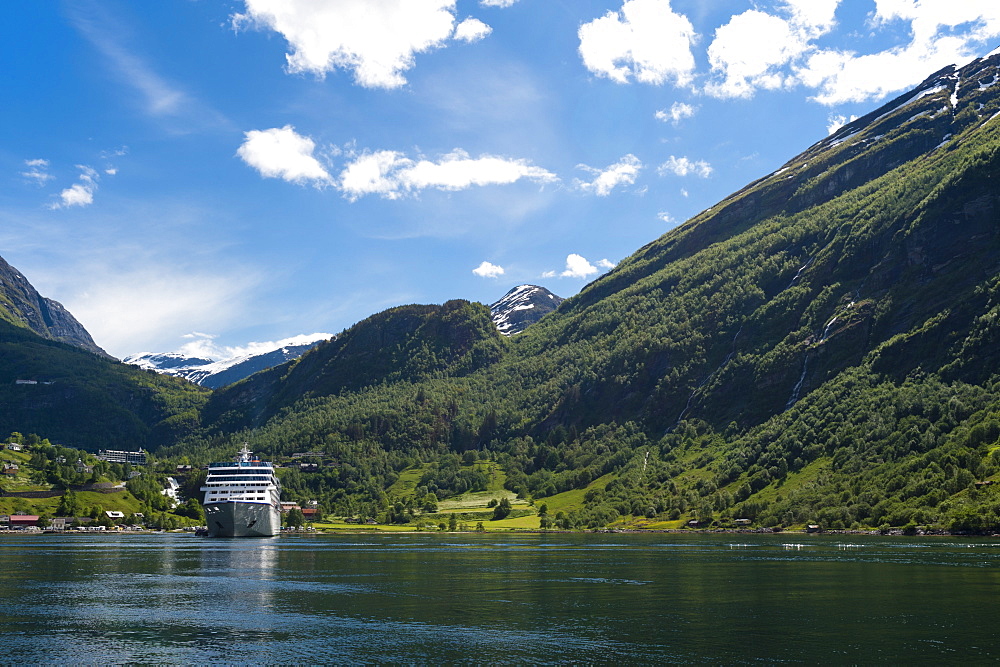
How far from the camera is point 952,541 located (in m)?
162

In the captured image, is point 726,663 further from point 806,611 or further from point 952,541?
point 952,541

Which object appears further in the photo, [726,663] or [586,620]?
[586,620]

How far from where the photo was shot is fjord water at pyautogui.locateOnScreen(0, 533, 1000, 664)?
193ft

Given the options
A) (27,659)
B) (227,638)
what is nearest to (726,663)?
(227,638)

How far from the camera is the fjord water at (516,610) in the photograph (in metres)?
58.9

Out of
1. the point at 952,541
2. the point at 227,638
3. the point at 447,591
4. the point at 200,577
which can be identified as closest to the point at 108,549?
the point at 200,577

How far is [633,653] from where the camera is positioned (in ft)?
189

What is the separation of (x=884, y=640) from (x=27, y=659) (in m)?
60.2

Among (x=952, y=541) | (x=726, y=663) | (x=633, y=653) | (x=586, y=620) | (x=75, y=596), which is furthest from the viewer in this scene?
(x=952, y=541)

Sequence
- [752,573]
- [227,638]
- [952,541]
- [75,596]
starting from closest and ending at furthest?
[227,638], [75,596], [752,573], [952,541]

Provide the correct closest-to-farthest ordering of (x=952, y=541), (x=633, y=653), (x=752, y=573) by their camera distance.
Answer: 1. (x=633, y=653)
2. (x=752, y=573)
3. (x=952, y=541)

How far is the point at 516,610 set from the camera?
79.6 meters

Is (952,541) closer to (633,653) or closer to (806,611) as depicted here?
(806,611)

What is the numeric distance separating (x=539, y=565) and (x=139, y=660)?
273 ft
